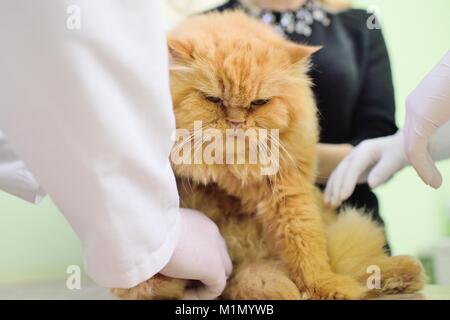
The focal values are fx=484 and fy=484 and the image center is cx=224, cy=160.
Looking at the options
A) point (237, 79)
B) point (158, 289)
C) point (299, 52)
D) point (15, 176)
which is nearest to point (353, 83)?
point (299, 52)

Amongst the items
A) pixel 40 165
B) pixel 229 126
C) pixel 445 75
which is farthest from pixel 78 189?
pixel 445 75

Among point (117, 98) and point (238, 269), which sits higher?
point (117, 98)

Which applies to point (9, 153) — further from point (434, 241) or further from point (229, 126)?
point (434, 241)

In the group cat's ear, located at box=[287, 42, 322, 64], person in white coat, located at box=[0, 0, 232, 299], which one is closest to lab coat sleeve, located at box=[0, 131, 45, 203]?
person in white coat, located at box=[0, 0, 232, 299]

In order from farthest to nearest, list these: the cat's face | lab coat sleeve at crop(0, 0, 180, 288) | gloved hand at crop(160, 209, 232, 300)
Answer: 1. the cat's face
2. gloved hand at crop(160, 209, 232, 300)
3. lab coat sleeve at crop(0, 0, 180, 288)

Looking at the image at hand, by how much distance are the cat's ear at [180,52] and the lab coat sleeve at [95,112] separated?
0.33 metres

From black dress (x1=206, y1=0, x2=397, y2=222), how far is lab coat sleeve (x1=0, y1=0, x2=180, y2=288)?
45cm

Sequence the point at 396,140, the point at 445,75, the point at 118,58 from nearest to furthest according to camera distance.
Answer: the point at 118,58, the point at 445,75, the point at 396,140

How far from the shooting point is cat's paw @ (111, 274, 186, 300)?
77 centimetres

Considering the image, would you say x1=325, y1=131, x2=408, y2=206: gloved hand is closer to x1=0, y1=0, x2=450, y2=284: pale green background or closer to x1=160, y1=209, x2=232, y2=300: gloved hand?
x1=0, y1=0, x2=450, y2=284: pale green background

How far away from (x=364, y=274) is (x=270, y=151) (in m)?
0.26

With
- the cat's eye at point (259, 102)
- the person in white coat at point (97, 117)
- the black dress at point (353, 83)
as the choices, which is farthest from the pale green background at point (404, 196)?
the person in white coat at point (97, 117)

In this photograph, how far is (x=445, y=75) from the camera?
74cm

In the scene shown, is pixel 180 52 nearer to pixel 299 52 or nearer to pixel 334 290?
pixel 299 52
